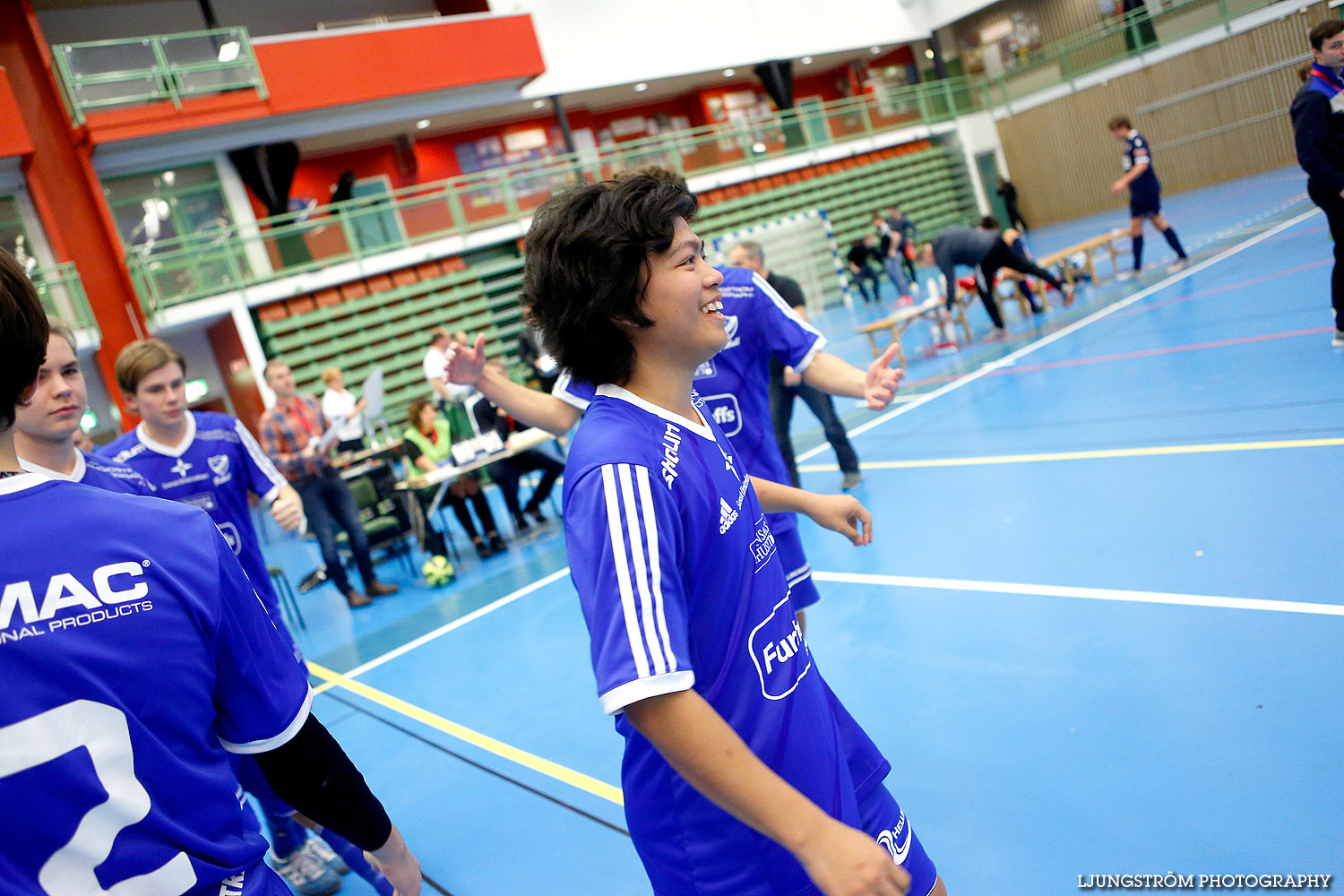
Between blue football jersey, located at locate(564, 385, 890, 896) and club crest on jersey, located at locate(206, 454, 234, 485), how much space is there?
3.43m

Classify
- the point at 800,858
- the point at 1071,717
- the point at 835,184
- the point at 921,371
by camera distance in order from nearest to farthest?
the point at 800,858 < the point at 1071,717 < the point at 921,371 < the point at 835,184

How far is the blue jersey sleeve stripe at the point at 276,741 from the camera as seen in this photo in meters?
1.35

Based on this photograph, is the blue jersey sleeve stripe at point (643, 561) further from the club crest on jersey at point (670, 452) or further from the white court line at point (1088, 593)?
the white court line at point (1088, 593)

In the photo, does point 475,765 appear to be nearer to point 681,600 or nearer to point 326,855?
point 326,855

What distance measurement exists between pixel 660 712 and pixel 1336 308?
7152 mm

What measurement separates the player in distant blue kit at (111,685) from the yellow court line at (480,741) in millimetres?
1690

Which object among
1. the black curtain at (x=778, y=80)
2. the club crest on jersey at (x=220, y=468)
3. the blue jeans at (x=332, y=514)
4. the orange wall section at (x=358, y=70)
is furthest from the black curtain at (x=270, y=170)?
the club crest on jersey at (x=220, y=468)

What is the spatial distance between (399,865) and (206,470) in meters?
3.22

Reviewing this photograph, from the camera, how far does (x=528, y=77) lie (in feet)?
66.6

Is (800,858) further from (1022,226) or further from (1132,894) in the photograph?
(1022,226)

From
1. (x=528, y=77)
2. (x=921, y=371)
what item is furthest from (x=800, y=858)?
(x=528, y=77)

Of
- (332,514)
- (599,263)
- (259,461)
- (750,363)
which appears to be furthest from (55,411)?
(332,514)

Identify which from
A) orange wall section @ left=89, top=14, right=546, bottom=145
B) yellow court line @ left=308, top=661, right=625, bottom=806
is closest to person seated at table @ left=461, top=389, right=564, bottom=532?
yellow court line @ left=308, top=661, right=625, bottom=806

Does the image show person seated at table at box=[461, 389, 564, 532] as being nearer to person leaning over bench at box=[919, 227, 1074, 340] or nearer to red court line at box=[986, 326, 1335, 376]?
red court line at box=[986, 326, 1335, 376]
